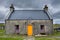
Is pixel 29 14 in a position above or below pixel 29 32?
above

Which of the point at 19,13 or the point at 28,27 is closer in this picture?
the point at 28,27

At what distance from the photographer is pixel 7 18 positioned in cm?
3566

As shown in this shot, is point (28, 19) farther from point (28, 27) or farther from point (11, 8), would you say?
point (11, 8)

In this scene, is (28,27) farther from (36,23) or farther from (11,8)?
(11,8)

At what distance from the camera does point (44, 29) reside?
35406mm

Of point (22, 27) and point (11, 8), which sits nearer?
point (22, 27)

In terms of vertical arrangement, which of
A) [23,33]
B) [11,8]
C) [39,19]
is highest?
[11,8]

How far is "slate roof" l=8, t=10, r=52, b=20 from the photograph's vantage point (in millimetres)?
35531

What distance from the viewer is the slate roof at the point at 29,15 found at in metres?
35.5

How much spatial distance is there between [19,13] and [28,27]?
166 inches

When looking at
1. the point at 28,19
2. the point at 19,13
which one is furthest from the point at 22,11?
the point at 28,19

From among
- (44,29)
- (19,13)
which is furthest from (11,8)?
(44,29)

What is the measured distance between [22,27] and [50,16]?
576cm

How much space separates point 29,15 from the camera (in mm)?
36281
